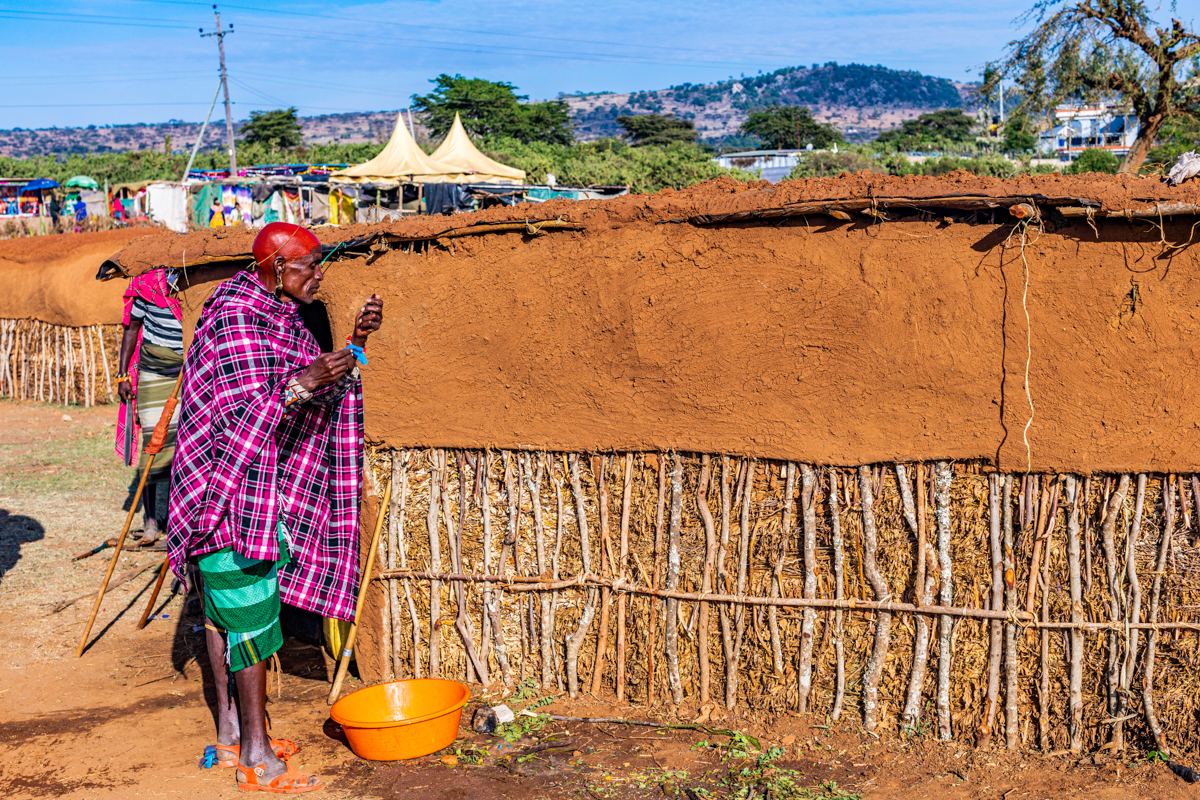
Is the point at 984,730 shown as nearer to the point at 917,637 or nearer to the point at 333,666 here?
the point at 917,637

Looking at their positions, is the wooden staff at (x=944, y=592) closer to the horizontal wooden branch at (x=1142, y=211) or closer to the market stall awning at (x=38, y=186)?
the horizontal wooden branch at (x=1142, y=211)

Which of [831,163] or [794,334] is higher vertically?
[831,163]

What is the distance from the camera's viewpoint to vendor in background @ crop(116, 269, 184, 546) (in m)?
6.58

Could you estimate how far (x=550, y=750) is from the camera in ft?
13.3

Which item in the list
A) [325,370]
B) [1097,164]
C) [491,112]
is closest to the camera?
[325,370]

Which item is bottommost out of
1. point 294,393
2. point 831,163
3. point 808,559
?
point 808,559

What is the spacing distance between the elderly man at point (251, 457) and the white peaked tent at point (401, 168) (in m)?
16.7

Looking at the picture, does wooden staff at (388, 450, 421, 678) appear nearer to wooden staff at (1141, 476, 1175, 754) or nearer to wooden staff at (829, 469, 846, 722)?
wooden staff at (829, 469, 846, 722)

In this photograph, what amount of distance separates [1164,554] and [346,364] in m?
3.25

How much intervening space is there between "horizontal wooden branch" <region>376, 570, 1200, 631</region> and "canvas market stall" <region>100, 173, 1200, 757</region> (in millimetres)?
15

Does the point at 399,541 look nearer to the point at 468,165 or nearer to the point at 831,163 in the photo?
the point at 468,165

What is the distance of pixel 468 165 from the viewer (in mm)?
21688

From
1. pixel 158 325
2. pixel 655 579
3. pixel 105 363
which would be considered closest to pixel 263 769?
pixel 655 579

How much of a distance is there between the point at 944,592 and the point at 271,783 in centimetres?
284
